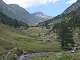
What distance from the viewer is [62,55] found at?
3672cm

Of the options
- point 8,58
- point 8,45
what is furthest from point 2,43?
point 8,58

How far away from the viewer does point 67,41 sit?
132 m

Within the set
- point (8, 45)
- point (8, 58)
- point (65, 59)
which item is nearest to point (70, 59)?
point (65, 59)

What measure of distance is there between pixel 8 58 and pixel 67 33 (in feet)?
161

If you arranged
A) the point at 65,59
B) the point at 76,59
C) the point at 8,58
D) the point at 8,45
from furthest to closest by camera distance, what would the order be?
1. the point at 8,45
2. the point at 8,58
3. the point at 76,59
4. the point at 65,59

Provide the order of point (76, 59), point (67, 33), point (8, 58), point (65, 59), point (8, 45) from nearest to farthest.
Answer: point (65, 59)
point (76, 59)
point (8, 58)
point (67, 33)
point (8, 45)

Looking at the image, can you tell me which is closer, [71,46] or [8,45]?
[71,46]

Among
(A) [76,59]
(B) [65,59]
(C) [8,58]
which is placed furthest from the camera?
(C) [8,58]

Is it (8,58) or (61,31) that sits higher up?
(61,31)

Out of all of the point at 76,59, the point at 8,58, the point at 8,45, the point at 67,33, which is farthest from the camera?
the point at 8,45

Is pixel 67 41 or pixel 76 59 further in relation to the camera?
pixel 67 41

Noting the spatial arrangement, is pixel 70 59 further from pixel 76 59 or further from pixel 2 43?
pixel 2 43

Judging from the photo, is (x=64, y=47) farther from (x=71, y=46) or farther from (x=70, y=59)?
(x=70, y=59)

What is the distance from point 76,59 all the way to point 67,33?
9133 centimetres
